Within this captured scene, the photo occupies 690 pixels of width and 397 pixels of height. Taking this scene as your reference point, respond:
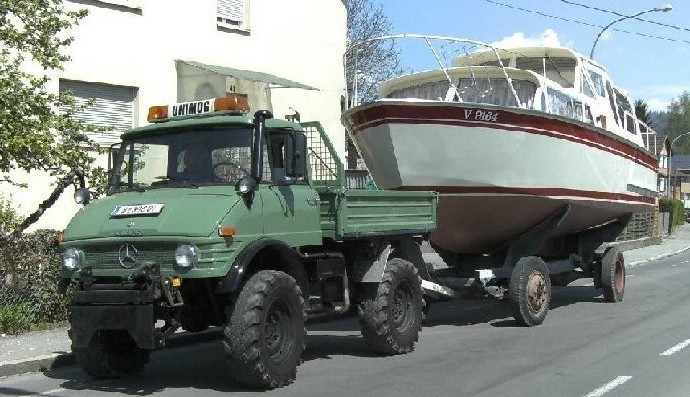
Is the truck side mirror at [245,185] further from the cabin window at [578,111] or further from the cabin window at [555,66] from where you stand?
the cabin window at [555,66]

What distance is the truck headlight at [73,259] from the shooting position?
26.2ft

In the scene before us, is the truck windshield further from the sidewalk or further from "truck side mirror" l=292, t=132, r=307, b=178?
the sidewalk

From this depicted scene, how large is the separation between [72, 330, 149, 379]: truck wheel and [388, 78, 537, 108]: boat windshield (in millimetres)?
6663

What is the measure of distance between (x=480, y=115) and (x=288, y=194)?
4379 mm

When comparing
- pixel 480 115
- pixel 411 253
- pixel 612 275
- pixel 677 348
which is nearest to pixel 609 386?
pixel 677 348

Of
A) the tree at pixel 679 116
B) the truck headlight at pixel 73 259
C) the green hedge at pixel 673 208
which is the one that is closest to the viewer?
the truck headlight at pixel 73 259

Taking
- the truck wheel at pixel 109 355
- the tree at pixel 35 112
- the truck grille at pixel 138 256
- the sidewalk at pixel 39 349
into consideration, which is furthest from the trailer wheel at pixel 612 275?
the truck grille at pixel 138 256

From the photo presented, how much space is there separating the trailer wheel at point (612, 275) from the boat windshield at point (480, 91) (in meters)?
3.39

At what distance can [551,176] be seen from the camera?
1302 cm

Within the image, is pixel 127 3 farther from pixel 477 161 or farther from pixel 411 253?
pixel 411 253

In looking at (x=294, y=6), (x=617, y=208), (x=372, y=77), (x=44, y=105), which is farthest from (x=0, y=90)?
(x=372, y=77)

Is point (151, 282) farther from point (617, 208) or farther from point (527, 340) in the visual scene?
point (617, 208)

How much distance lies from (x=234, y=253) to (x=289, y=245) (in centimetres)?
82

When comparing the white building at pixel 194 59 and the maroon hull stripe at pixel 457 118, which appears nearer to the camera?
the maroon hull stripe at pixel 457 118
